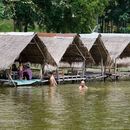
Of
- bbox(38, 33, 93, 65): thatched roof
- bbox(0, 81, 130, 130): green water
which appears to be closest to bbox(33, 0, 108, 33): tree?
bbox(38, 33, 93, 65): thatched roof

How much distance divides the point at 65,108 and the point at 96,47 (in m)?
12.4

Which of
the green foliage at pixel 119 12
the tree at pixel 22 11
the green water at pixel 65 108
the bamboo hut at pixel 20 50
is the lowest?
the green water at pixel 65 108

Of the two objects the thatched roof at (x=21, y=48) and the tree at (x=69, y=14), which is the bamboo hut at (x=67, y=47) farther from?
the tree at (x=69, y=14)

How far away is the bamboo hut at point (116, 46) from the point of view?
3144cm

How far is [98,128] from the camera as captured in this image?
14.9 m

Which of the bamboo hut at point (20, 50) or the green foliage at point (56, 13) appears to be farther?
the green foliage at point (56, 13)

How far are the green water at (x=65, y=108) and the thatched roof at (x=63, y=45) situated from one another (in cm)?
193

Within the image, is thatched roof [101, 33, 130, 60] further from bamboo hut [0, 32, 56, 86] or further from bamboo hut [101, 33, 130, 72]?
bamboo hut [0, 32, 56, 86]

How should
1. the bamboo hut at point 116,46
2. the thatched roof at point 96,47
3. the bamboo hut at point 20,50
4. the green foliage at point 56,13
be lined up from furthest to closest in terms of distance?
the green foliage at point 56,13, the bamboo hut at point 116,46, the thatched roof at point 96,47, the bamboo hut at point 20,50

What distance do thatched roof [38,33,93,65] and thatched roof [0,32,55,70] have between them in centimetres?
48

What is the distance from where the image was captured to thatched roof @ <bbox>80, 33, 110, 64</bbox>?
97.4ft

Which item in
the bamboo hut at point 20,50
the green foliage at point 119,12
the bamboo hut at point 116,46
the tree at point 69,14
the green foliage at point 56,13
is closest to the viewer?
the bamboo hut at point 20,50

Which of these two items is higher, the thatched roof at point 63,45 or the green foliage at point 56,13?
the green foliage at point 56,13

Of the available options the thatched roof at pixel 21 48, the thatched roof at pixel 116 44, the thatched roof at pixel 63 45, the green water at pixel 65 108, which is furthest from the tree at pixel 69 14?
the green water at pixel 65 108
